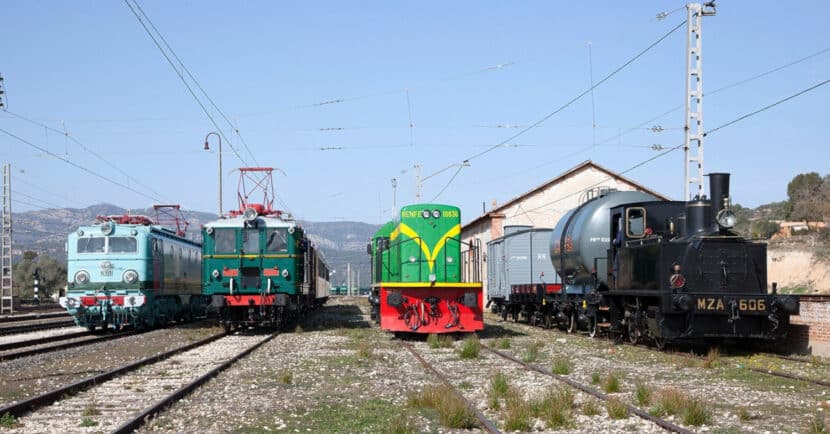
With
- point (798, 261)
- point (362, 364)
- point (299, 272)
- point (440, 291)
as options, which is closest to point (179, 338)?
point (299, 272)

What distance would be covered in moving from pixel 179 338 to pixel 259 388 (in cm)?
1103

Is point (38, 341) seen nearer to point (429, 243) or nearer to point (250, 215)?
point (250, 215)

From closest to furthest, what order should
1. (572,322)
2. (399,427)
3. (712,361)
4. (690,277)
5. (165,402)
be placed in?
1. (399,427)
2. (165,402)
3. (712,361)
4. (690,277)
5. (572,322)

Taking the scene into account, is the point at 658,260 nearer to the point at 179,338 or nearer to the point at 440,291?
the point at 440,291

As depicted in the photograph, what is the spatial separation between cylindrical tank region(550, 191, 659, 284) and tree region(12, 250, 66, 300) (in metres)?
64.3

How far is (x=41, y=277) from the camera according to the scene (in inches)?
3036

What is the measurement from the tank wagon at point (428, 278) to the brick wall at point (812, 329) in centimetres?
715

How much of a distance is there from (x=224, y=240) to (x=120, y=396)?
479 inches

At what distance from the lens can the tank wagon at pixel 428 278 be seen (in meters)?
20.8

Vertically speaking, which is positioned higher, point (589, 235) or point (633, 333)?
point (589, 235)

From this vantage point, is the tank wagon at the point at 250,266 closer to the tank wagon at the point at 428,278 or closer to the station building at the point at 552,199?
the tank wagon at the point at 428,278

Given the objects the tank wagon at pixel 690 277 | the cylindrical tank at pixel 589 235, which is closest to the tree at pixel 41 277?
the cylindrical tank at pixel 589 235

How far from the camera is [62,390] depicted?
1133 cm

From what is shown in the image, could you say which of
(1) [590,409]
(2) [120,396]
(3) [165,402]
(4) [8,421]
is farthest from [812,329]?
(4) [8,421]
